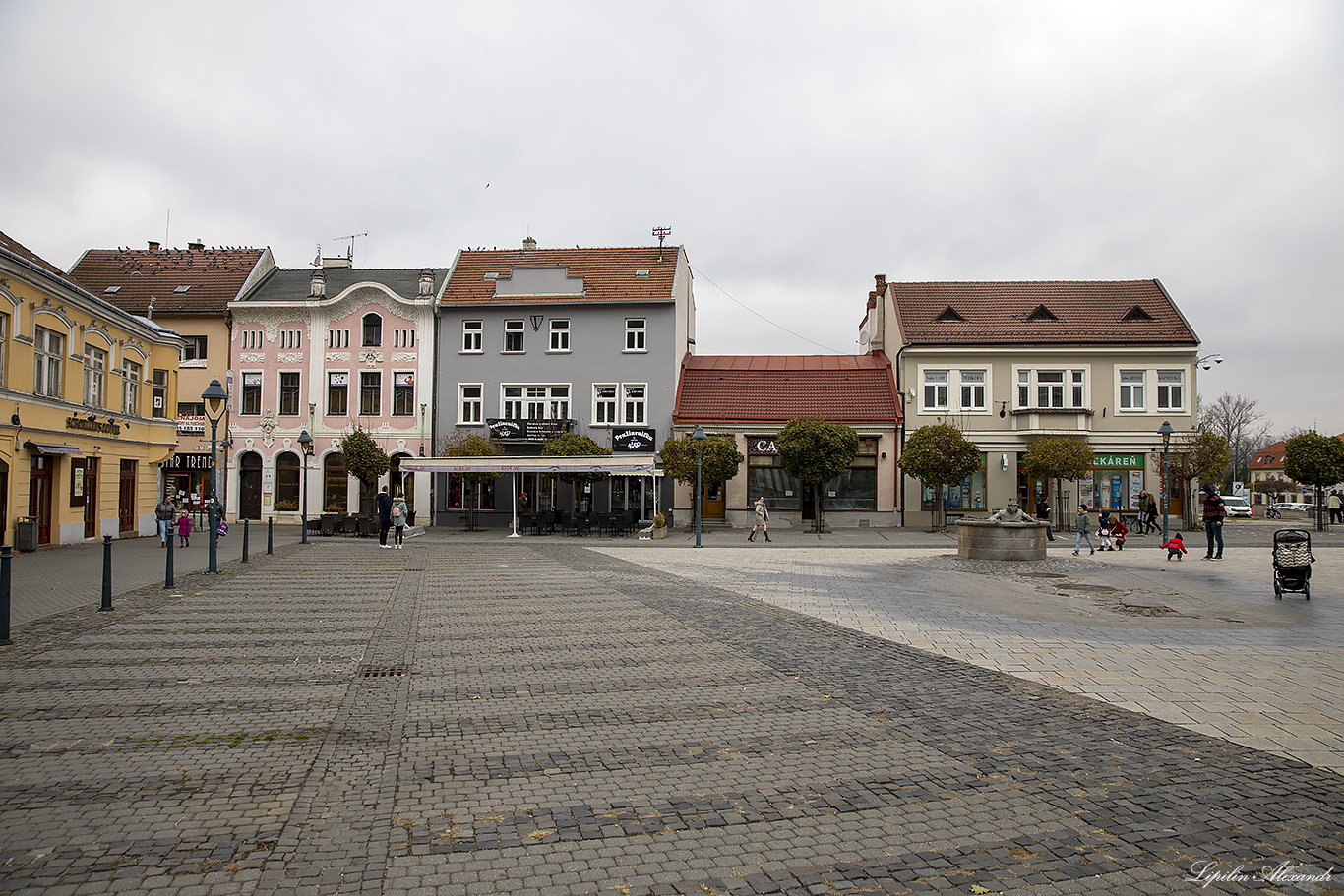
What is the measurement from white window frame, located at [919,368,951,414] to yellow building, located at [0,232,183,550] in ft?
94.4

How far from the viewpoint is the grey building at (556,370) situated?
36438mm

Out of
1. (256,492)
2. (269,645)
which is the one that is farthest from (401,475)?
(269,645)

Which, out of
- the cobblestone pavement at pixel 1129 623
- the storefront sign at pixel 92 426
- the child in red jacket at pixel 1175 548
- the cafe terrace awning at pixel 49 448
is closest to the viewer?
the cobblestone pavement at pixel 1129 623

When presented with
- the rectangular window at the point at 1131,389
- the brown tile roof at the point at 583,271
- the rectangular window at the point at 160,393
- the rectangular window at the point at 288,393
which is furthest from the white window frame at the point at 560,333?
the rectangular window at the point at 1131,389

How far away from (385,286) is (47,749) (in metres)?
34.6

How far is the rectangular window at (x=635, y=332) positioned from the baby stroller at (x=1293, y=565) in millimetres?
26408

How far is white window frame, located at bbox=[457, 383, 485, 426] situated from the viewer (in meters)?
37.4

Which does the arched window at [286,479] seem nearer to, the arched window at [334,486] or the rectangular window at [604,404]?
the arched window at [334,486]

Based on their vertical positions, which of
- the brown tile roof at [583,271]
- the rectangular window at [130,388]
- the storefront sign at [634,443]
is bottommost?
the storefront sign at [634,443]

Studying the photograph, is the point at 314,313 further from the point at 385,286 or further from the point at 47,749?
the point at 47,749

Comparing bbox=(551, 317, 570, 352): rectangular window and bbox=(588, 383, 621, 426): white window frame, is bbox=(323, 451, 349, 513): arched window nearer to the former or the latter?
bbox=(551, 317, 570, 352): rectangular window

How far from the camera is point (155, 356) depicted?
30.5 meters

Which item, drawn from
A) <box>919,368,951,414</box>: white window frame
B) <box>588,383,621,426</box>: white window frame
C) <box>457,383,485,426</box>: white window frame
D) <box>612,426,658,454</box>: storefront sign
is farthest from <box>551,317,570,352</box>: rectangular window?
<box>919,368,951,414</box>: white window frame

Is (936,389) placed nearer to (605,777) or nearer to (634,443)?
(634,443)
